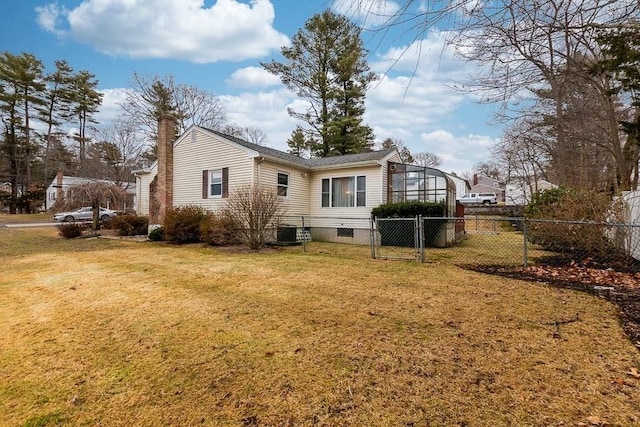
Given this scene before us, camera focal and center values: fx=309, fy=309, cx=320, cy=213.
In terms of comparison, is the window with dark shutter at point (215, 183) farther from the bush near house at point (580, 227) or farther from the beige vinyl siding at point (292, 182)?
the bush near house at point (580, 227)

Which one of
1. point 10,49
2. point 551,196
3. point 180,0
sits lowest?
point 551,196

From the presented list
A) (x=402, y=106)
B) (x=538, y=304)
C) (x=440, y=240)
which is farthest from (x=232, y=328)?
(x=440, y=240)

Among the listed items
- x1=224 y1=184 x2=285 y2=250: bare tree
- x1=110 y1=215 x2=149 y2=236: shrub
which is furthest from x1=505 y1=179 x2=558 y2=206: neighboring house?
x1=110 y1=215 x2=149 y2=236: shrub

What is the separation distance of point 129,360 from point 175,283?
9.40ft

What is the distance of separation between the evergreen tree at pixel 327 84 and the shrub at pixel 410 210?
42.3ft

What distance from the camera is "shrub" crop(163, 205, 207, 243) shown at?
459 inches

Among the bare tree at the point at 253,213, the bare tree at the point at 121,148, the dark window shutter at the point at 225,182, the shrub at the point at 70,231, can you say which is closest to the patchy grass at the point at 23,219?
the bare tree at the point at 121,148

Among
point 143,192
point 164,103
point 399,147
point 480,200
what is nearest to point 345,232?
point 143,192

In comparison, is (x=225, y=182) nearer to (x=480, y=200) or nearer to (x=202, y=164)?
(x=202, y=164)

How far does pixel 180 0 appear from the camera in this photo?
7.55 meters

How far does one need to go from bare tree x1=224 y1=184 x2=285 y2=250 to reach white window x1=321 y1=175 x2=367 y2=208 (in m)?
3.87

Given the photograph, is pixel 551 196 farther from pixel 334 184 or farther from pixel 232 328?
pixel 232 328

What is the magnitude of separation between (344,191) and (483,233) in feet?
23.5

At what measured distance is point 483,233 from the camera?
727cm
